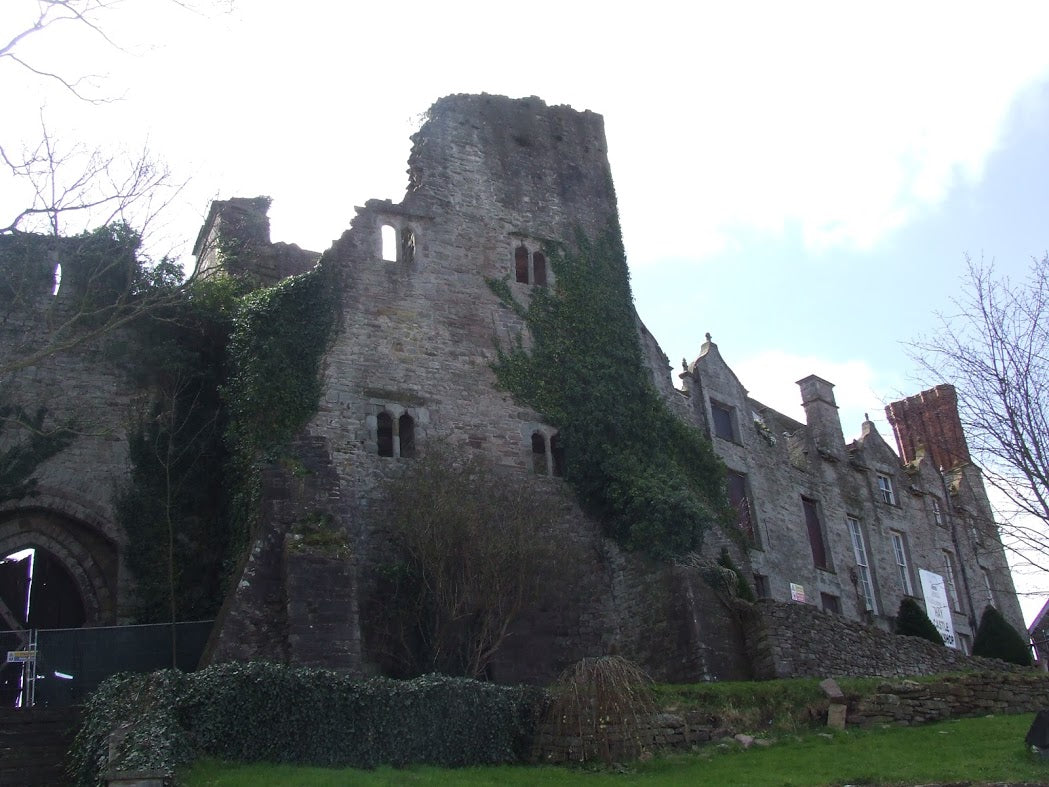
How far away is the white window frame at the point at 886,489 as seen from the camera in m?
32.8

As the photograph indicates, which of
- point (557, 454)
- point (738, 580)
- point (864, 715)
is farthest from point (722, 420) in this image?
point (864, 715)

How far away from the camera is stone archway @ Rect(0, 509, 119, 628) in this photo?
20000 millimetres

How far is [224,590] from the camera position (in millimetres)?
19406

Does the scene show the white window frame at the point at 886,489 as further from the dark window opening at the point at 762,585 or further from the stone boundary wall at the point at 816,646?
the stone boundary wall at the point at 816,646

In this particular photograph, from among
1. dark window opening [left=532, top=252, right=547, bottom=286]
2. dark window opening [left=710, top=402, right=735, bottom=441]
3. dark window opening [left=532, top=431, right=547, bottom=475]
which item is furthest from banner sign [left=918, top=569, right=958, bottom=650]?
dark window opening [left=532, top=252, right=547, bottom=286]

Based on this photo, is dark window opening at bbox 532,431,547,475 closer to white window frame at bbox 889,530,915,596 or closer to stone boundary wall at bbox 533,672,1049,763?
stone boundary wall at bbox 533,672,1049,763

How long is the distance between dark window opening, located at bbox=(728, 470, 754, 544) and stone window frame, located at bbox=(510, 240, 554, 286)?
648 centimetres

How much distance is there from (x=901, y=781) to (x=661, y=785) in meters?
2.66

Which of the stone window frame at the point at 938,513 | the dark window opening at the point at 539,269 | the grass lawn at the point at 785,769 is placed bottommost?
the grass lawn at the point at 785,769

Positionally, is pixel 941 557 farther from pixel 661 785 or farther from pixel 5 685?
pixel 5 685

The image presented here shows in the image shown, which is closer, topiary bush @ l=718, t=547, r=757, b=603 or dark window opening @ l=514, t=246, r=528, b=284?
topiary bush @ l=718, t=547, r=757, b=603

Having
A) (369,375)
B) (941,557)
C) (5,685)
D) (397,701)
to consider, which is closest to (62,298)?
(369,375)

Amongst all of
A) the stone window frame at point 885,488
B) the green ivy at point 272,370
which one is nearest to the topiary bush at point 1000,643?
the stone window frame at point 885,488

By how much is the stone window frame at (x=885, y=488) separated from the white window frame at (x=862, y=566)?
5.92 ft
